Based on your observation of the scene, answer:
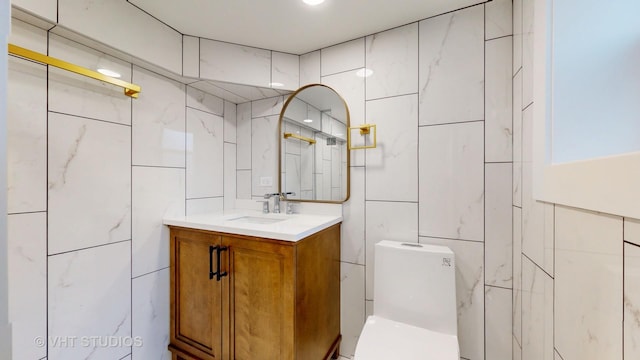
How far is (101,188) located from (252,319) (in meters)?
1.00

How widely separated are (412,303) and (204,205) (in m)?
1.47

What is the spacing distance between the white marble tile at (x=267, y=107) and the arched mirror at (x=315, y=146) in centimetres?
7

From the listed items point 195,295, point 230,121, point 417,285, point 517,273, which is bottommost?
point 195,295

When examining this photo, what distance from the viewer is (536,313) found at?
939 mm

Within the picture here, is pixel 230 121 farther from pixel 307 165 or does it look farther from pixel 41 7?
pixel 41 7

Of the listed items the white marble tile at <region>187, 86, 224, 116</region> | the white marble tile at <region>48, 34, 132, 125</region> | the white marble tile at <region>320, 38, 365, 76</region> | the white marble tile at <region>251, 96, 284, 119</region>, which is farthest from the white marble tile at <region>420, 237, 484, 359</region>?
the white marble tile at <region>48, 34, 132, 125</region>

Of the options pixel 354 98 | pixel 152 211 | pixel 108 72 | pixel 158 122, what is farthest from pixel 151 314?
pixel 354 98

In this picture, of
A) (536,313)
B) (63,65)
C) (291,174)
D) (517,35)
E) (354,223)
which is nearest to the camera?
(536,313)

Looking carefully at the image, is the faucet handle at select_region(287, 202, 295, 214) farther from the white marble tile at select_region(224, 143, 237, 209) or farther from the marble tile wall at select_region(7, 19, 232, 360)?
the marble tile wall at select_region(7, 19, 232, 360)

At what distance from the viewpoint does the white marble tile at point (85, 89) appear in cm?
111

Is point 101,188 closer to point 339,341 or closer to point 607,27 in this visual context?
point 339,341

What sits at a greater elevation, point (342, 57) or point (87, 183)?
point (342, 57)

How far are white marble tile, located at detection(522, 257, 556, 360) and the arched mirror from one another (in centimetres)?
94

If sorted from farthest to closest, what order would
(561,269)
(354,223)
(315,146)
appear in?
(315,146) → (354,223) → (561,269)
